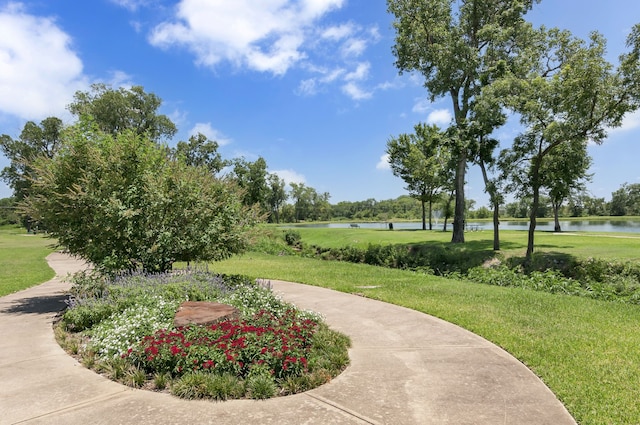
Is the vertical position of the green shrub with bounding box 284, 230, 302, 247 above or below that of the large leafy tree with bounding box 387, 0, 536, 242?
below

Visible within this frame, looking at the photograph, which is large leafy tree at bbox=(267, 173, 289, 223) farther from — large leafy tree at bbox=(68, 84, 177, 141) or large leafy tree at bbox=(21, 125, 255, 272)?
large leafy tree at bbox=(21, 125, 255, 272)

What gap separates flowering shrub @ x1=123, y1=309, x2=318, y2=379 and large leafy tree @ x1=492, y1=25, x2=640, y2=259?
45.4 ft

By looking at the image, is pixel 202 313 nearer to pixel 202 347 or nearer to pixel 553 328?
pixel 202 347

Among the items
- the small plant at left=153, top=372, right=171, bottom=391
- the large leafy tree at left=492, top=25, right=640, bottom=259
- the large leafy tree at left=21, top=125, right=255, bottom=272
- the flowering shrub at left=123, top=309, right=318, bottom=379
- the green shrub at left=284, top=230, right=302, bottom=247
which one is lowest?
the green shrub at left=284, top=230, right=302, bottom=247

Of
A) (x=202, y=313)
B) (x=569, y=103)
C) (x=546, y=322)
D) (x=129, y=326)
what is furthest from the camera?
(x=569, y=103)

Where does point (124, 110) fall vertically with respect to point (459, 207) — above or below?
above

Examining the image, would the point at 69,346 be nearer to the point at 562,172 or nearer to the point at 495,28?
the point at 562,172

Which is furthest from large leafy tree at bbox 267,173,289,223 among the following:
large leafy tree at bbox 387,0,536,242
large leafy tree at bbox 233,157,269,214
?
large leafy tree at bbox 387,0,536,242

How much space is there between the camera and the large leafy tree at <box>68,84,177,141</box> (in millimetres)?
41312

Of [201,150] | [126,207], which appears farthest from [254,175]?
[126,207]

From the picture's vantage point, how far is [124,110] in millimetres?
43000

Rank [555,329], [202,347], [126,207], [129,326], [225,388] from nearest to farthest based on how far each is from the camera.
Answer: [225,388] → [202,347] → [129,326] → [555,329] → [126,207]

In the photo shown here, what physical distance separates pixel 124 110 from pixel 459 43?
37.5m

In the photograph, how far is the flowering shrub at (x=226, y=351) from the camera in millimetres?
4297
